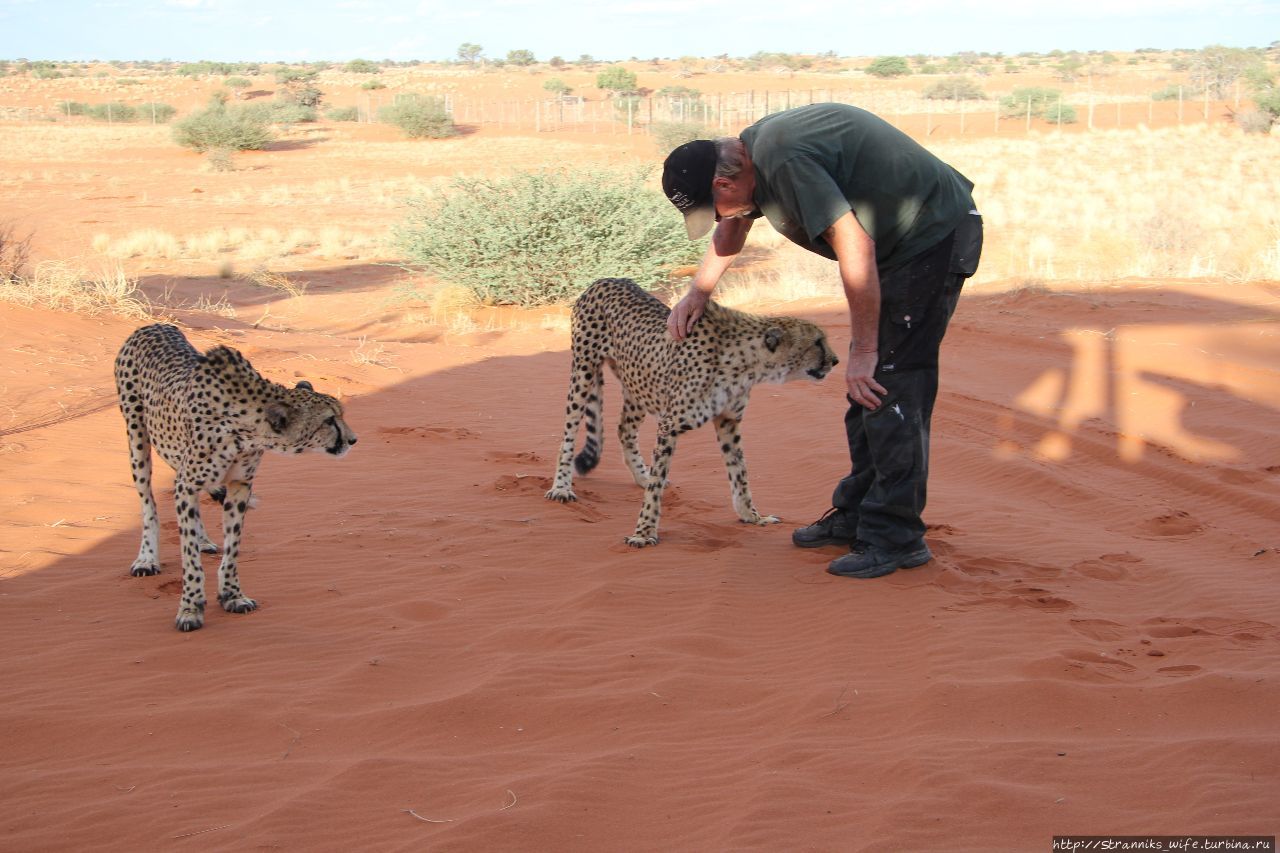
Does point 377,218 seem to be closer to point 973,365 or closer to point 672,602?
point 973,365

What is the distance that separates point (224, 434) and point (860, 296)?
2879 millimetres

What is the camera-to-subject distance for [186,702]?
432 centimetres

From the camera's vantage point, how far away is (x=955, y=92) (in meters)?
66.9

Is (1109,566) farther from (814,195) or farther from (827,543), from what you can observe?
(814,195)

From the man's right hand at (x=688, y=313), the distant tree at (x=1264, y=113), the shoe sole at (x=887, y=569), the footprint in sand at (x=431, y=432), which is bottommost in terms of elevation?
the footprint in sand at (x=431, y=432)

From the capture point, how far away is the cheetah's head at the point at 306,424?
505 centimetres

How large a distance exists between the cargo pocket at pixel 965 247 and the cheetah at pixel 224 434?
293cm

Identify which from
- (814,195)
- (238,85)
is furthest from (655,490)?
(238,85)

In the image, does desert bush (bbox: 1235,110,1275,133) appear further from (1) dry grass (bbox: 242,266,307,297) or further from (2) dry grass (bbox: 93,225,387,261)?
(1) dry grass (bbox: 242,266,307,297)

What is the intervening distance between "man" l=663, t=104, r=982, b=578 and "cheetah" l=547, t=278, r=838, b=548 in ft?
2.66

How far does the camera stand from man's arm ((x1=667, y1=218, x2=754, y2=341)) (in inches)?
232

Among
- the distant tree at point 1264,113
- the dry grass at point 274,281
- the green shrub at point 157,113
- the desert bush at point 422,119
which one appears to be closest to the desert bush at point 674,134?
the desert bush at point 422,119

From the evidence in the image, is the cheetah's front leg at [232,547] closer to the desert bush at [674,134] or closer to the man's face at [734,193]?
the man's face at [734,193]

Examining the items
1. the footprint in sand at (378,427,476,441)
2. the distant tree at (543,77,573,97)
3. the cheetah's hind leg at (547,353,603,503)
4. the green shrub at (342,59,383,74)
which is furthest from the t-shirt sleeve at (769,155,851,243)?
the green shrub at (342,59,383,74)
